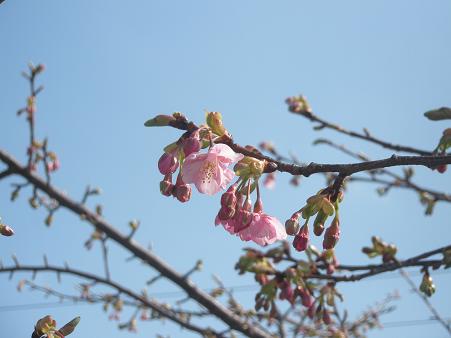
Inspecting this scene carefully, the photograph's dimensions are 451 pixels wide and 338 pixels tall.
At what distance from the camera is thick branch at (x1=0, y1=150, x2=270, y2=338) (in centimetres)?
402

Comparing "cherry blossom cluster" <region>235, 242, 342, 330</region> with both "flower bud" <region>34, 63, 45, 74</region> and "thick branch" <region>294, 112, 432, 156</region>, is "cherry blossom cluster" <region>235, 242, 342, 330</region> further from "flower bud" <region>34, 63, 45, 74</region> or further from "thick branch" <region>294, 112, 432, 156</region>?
"flower bud" <region>34, 63, 45, 74</region>

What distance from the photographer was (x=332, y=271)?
2861 mm

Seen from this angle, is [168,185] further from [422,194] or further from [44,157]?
[422,194]

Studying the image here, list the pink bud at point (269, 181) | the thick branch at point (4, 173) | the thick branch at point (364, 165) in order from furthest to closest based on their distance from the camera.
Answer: the pink bud at point (269, 181) → the thick branch at point (4, 173) → the thick branch at point (364, 165)

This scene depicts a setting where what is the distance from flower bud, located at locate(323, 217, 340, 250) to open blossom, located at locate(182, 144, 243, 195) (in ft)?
1.34

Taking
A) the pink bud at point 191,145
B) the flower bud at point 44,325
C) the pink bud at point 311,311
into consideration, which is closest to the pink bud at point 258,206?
the pink bud at point 191,145

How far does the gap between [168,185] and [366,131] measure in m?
1.90

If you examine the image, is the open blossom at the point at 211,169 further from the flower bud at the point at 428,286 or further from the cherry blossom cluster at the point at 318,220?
the flower bud at the point at 428,286

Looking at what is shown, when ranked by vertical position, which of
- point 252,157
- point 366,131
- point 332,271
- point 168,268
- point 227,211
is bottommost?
point 227,211

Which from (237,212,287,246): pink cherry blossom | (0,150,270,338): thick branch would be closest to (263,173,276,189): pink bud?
(0,150,270,338): thick branch

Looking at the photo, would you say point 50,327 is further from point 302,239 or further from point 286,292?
point 286,292

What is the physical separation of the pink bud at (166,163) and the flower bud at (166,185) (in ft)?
0.21

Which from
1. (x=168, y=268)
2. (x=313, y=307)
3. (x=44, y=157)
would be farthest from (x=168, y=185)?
(x=168, y=268)

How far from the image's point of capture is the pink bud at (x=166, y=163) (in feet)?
4.54
